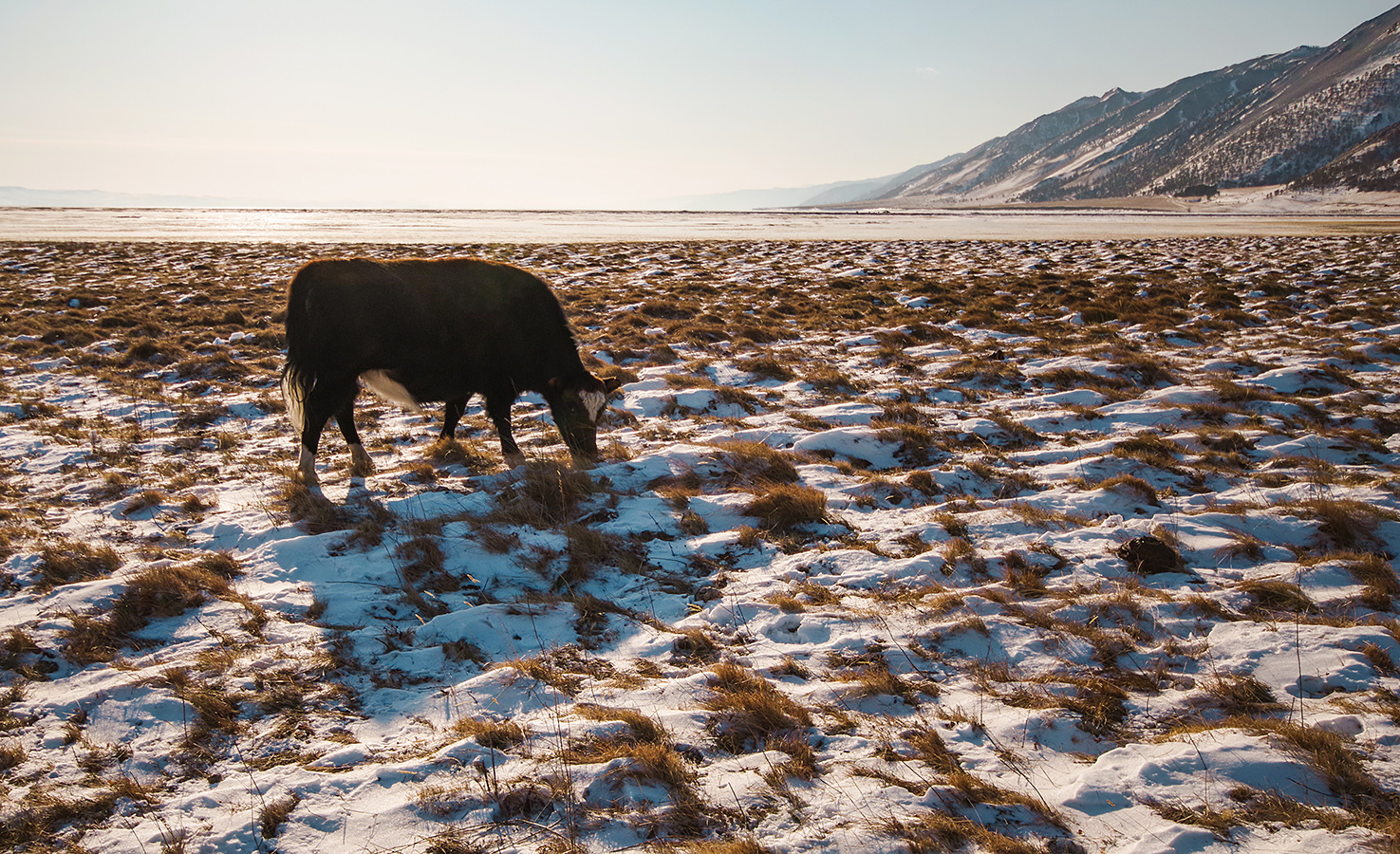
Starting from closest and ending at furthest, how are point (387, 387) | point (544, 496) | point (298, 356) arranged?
1. point (544, 496)
2. point (298, 356)
3. point (387, 387)

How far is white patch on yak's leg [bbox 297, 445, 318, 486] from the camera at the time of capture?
6.04 metres

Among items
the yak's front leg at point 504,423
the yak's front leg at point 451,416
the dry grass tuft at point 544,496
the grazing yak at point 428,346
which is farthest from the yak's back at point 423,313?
the dry grass tuft at point 544,496

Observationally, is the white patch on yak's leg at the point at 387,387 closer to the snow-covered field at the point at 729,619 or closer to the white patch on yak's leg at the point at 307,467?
the snow-covered field at the point at 729,619

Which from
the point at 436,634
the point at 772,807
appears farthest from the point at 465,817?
the point at 436,634

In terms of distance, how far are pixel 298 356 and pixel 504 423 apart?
200 cm

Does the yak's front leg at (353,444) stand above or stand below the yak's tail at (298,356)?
below

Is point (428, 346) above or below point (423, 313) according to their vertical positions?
below

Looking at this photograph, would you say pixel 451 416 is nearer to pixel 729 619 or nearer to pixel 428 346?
pixel 428 346

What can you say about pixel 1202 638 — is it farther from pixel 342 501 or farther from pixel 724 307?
pixel 724 307

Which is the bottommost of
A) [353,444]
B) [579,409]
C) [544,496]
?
[544,496]

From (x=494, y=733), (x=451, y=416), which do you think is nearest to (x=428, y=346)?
(x=451, y=416)

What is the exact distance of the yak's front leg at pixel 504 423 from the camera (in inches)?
274

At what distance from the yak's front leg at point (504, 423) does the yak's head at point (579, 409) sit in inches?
19.0

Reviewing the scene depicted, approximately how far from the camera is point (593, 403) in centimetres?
697
